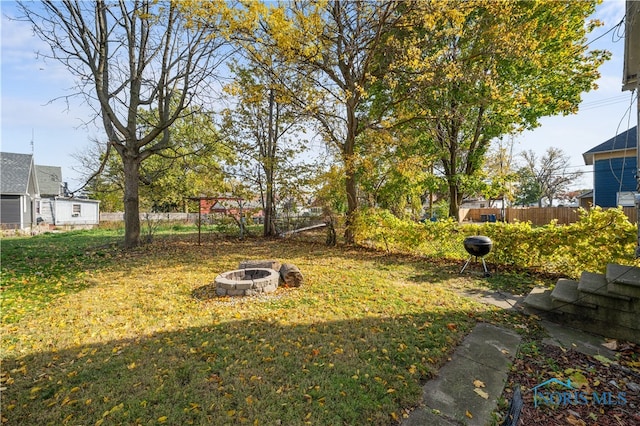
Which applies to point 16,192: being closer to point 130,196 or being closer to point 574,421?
point 130,196

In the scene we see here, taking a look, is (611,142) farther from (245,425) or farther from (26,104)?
Answer: (26,104)

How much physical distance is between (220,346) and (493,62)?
476 inches

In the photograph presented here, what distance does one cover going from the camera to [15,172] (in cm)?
1934

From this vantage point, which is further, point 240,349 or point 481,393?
point 240,349

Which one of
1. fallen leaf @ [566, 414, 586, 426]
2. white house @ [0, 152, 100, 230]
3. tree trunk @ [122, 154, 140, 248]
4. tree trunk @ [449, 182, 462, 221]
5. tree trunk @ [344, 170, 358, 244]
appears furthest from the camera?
white house @ [0, 152, 100, 230]

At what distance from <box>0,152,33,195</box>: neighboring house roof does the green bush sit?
24.1 metres

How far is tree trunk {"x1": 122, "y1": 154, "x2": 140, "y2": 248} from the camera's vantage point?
9.25m

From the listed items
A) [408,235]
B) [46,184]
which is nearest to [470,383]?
[408,235]

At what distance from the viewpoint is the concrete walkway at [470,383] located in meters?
2.11

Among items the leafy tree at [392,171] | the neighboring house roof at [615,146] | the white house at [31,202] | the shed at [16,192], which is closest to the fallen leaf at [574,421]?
the leafy tree at [392,171]

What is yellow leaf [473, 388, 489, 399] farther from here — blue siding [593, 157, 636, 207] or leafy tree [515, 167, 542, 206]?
leafy tree [515, 167, 542, 206]

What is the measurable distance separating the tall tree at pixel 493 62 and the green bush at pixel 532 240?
3.72 meters

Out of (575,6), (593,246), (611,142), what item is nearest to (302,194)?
(593,246)

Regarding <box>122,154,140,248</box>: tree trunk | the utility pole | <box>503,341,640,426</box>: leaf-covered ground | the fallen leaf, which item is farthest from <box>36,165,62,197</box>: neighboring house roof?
the utility pole
